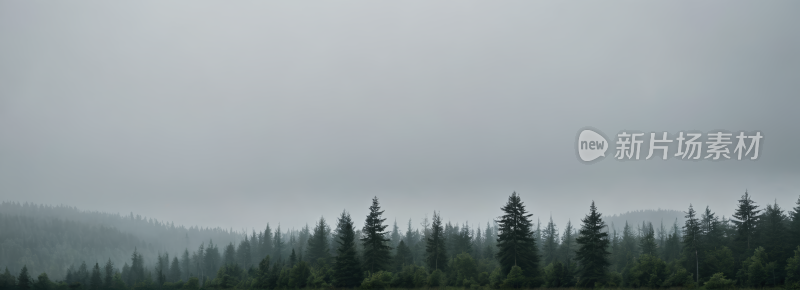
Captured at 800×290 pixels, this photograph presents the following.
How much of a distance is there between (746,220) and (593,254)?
39155 mm

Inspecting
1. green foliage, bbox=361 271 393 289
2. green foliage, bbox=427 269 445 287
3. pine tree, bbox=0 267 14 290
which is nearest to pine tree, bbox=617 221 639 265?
green foliage, bbox=427 269 445 287

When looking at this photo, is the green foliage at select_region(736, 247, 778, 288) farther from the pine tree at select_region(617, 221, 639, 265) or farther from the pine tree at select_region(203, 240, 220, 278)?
the pine tree at select_region(203, 240, 220, 278)

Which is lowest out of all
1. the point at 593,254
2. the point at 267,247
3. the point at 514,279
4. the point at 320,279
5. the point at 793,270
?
the point at 267,247

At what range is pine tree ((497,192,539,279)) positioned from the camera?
198ft

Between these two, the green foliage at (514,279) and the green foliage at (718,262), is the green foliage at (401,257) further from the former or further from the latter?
the green foliage at (718,262)

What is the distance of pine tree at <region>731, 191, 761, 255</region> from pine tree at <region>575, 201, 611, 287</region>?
36007 mm

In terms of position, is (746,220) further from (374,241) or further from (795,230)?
(374,241)

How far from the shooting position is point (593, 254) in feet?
192

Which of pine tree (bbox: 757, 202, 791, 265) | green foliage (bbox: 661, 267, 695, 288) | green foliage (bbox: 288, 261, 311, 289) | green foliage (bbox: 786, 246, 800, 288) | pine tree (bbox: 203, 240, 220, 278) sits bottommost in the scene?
pine tree (bbox: 203, 240, 220, 278)

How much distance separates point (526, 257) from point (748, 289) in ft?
77.0

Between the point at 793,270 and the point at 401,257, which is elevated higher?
the point at 793,270

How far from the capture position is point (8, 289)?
407 ft

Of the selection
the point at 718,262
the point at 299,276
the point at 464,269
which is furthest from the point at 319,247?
the point at 718,262

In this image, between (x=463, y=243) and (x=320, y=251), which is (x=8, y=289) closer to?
(x=320, y=251)
